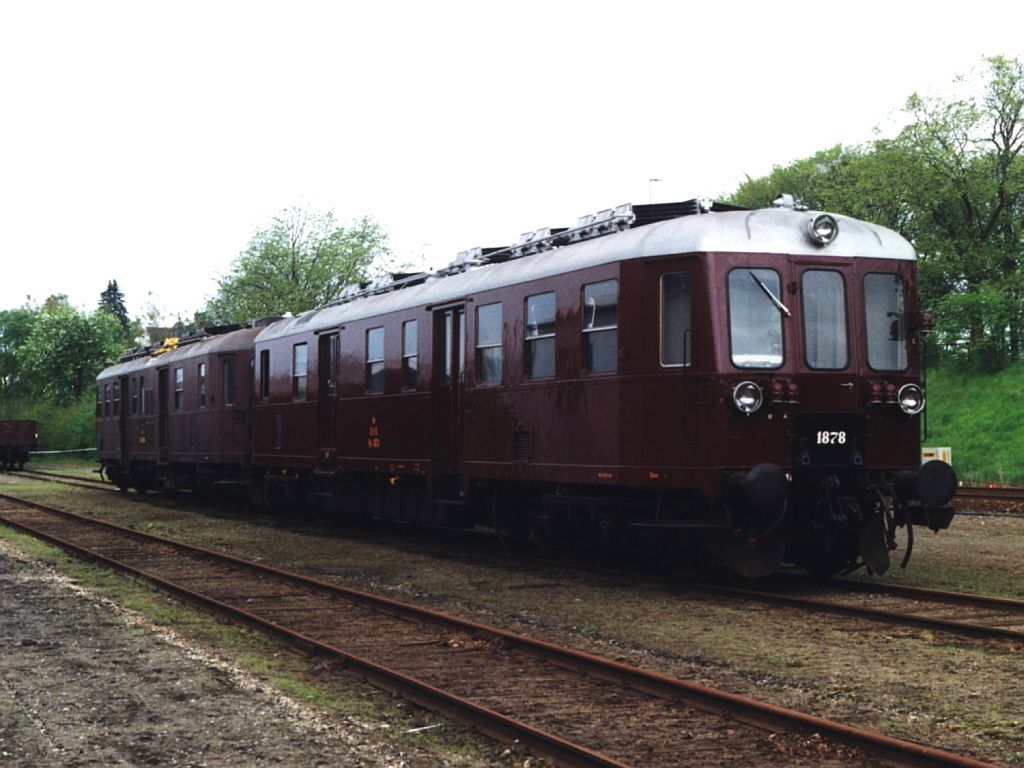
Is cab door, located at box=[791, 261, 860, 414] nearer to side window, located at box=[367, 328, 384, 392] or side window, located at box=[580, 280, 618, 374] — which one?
side window, located at box=[580, 280, 618, 374]

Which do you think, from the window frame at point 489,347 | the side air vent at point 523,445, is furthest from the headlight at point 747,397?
the window frame at point 489,347

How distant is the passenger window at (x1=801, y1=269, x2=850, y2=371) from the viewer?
38.5 ft

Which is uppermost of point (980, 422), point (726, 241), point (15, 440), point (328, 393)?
point (726, 241)

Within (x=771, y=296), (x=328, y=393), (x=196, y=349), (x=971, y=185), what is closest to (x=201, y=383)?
(x=196, y=349)

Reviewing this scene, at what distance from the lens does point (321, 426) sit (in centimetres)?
1981

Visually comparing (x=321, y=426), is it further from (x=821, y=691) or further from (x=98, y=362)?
(x=98, y=362)

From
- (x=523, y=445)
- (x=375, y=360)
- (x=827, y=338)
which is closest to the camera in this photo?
(x=827, y=338)

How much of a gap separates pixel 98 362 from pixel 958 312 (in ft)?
159

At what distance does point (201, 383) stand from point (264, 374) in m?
3.93

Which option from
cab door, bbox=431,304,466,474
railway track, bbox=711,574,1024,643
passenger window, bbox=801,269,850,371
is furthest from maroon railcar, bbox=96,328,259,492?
passenger window, bbox=801,269,850,371

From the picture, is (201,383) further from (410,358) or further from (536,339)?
(536,339)

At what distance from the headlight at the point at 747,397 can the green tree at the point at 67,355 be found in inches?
2516

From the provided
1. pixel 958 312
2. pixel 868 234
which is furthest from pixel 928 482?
pixel 958 312

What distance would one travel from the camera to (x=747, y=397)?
37.1ft
